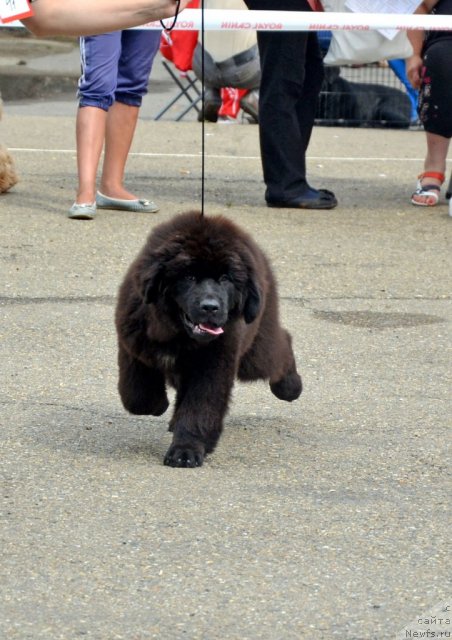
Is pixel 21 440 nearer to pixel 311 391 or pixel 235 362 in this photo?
pixel 235 362

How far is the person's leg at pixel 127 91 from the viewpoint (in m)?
7.83

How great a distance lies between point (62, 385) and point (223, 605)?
82.3 inches

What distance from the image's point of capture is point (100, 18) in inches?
181

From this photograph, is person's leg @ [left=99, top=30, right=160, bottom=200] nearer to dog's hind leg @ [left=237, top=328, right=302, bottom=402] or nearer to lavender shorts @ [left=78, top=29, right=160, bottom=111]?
lavender shorts @ [left=78, top=29, right=160, bottom=111]

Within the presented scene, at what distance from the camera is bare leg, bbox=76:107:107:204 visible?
762cm

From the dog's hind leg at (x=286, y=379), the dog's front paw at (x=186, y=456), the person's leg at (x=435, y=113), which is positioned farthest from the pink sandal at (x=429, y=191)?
the dog's front paw at (x=186, y=456)

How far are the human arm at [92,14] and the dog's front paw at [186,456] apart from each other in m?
1.45

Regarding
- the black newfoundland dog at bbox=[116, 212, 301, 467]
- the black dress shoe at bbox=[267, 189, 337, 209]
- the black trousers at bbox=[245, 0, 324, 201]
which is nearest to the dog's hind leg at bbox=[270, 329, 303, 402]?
the black newfoundland dog at bbox=[116, 212, 301, 467]

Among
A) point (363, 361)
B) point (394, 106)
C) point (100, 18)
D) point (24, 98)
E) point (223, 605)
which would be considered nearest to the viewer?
point (223, 605)

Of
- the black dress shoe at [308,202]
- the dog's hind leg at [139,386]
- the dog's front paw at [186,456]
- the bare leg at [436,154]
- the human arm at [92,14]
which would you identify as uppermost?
the human arm at [92,14]

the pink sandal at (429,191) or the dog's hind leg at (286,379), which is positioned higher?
the dog's hind leg at (286,379)

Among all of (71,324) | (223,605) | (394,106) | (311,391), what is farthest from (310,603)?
(394,106)

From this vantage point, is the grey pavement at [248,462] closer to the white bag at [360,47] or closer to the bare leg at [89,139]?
the bare leg at [89,139]

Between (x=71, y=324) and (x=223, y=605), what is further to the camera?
(x=71, y=324)
